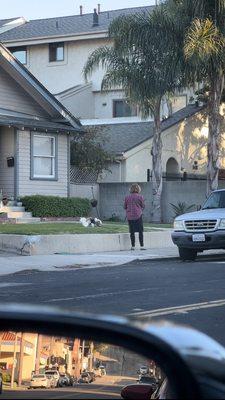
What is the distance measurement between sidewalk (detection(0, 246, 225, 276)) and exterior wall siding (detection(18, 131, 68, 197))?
8.13 meters

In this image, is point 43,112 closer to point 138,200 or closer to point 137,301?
point 138,200

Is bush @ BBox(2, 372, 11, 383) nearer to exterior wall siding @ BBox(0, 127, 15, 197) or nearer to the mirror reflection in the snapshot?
the mirror reflection

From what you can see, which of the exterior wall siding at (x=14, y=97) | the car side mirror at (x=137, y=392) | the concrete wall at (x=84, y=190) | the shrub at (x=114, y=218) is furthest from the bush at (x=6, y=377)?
the shrub at (x=114, y=218)

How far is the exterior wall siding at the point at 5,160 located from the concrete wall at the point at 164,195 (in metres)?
6.29

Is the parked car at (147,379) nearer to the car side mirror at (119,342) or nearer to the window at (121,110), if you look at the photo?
the car side mirror at (119,342)

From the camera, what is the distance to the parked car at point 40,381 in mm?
2917

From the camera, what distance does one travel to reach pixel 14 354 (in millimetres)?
2936

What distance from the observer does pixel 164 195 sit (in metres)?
33.0

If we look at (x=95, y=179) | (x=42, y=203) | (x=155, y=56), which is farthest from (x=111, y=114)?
(x=42, y=203)

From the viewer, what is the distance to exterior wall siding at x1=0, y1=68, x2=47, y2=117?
28312 millimetres

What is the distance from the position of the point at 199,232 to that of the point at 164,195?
13520 millimetres

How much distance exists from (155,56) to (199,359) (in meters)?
28.0

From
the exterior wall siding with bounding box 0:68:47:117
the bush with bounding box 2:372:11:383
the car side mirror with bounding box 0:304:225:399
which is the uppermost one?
the exterior wall siding with bounding box 0:68:47:117

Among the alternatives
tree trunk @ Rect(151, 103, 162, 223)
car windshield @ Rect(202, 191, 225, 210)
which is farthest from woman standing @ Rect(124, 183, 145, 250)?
tree trunk @ Rect(151, 103, 162, 223)
